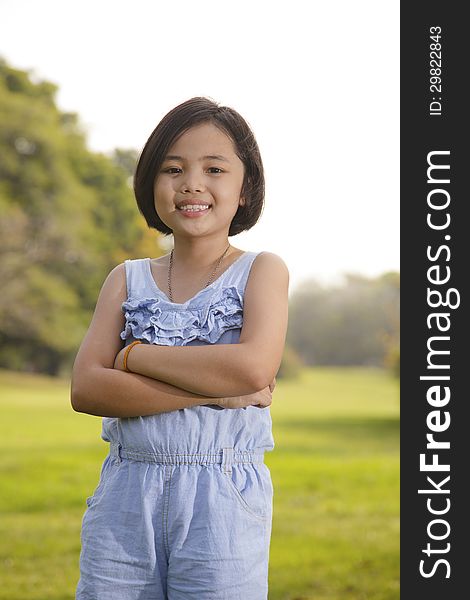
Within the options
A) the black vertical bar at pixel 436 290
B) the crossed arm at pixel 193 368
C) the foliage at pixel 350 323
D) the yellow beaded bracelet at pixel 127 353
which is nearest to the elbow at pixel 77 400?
the crossed arm at pixel 193 368

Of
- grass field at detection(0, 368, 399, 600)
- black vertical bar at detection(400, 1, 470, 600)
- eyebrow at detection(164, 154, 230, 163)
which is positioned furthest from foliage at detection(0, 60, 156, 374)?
eyebrow at detection(164, 154, 230, 163)

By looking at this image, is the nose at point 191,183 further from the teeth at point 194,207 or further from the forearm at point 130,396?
the forearm at point 130,396

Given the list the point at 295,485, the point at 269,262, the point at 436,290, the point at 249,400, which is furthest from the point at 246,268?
the point at 295,485

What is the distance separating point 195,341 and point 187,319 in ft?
0.15

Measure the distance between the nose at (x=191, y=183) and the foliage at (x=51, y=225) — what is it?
1019 centimetres

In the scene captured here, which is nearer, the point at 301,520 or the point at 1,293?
the point at 301,520

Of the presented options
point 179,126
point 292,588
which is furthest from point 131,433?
point 292,588

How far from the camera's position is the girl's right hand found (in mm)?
1682

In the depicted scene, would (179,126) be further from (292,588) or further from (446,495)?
(292,588)

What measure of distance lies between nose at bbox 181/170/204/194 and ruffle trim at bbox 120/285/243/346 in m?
0.20

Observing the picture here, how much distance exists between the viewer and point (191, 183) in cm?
172

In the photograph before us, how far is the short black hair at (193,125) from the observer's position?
1.77m

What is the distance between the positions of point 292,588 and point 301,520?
2.13m

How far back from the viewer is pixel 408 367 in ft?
10.5
